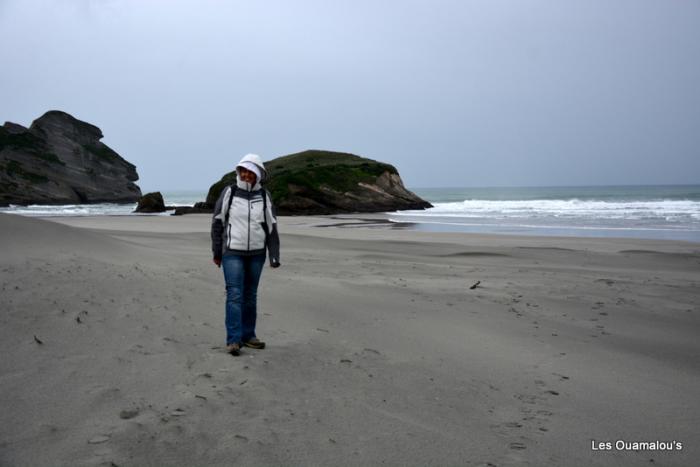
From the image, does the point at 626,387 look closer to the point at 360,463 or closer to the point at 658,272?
the point at 360,463

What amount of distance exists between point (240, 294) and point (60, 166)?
305 feet

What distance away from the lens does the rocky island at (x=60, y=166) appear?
75375 mm

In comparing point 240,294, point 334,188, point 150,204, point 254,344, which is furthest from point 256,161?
point 150,204

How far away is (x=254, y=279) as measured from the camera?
17.1 feet

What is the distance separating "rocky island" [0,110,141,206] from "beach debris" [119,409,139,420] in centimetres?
7537

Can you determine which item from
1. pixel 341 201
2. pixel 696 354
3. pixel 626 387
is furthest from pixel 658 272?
pixel 341 201

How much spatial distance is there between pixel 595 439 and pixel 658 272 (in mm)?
9533

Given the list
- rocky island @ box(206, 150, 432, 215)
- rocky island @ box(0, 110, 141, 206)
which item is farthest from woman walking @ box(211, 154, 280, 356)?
rocky island @ box(0, 110, 141, 206)

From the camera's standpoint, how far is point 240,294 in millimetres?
5098

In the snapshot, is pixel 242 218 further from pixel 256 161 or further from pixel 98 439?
pixel 98 439

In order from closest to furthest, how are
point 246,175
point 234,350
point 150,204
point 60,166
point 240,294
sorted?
point 234,350 → point 246,175 → point 240,294 → point 150,204 → point 60,166

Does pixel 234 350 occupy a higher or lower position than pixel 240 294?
lower

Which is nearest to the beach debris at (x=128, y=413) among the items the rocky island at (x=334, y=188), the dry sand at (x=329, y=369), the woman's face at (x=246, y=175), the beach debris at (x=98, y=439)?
the dry sand at (x=329, y=369)

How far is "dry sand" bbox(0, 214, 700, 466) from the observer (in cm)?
328
